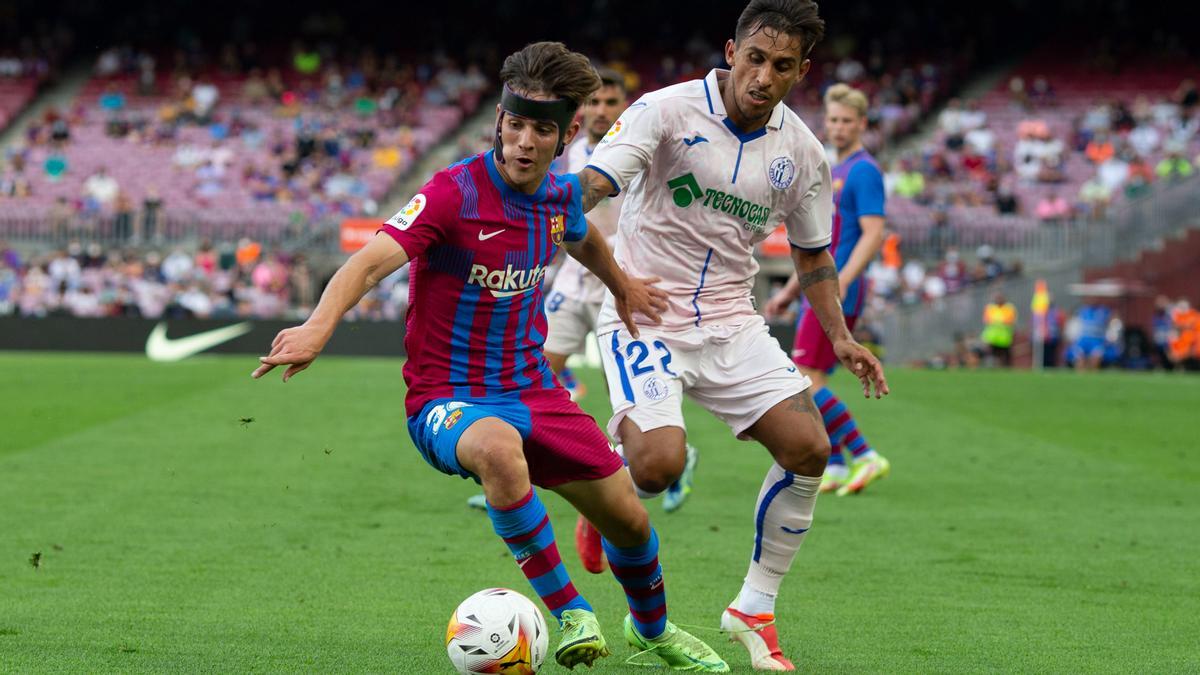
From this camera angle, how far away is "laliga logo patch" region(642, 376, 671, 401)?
587cm

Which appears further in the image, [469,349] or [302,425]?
[302,425]

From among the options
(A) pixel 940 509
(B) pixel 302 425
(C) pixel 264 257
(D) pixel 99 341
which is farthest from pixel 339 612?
(C) pixel 264 257

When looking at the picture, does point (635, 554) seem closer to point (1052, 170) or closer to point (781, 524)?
point (781, 524)

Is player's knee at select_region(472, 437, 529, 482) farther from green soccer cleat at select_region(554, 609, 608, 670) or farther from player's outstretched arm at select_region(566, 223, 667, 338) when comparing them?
player's outstretched arm at select_region(566, 223, 667, 338)

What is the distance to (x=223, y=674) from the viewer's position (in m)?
4.89

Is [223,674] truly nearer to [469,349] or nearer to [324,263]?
[469,349]

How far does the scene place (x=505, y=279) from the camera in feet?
16.6

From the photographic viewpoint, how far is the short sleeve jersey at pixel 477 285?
4980 millimetres

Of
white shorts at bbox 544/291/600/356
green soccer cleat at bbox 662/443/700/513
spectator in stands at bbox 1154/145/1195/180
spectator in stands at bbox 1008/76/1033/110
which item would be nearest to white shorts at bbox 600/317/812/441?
white shorts at bbox 544/291/600/356

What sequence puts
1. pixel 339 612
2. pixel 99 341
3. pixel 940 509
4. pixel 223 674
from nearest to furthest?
pixel 223 674, pixel 339 612, pixel 940 509, pixel 99 341

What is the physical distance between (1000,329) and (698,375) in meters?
20.8

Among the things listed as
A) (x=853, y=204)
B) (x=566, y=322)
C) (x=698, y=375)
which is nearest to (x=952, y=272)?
(x=853, y=204)

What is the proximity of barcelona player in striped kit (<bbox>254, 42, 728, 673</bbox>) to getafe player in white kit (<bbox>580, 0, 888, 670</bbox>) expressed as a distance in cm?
55

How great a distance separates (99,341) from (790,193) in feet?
68.7
